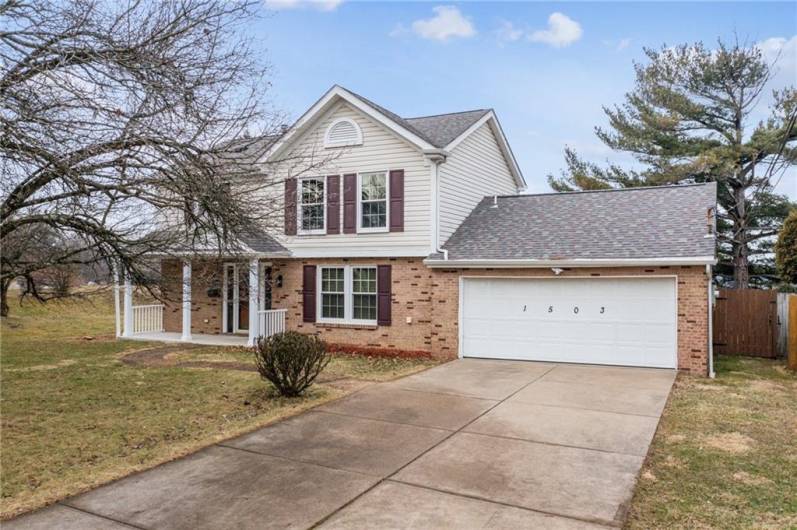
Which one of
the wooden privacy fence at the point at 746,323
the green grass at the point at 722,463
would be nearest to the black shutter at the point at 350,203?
the green grass at the point at 722,463

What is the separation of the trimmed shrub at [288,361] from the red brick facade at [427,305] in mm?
2990

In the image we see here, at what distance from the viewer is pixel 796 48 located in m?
21.1

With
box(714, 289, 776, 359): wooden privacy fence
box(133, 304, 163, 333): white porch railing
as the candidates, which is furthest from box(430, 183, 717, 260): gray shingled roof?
box(133, 304, 163, 333): white porch railing

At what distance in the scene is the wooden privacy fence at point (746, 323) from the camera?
14.2m

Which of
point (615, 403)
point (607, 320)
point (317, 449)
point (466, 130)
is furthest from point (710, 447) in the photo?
point (466, 130)

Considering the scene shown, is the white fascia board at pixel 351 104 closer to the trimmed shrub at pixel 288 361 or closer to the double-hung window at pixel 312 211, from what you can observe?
the double-hung window at pixel 312 211

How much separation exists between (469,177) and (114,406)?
10648 millimetres

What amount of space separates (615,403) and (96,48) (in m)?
8.26

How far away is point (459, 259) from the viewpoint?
13.4 meters

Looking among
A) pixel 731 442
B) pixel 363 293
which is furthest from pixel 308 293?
pixel 731 442

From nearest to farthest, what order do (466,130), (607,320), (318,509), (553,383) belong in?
1. (318,509)
2. (553,383)
3. (607,320)
4. (466,130)

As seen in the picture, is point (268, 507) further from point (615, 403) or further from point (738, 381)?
point (738, 381)

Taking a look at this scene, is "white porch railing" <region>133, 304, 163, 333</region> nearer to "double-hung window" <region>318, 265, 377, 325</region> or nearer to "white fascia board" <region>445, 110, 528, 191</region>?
"double-hung window" <region>318, 265, 377, 325</region>

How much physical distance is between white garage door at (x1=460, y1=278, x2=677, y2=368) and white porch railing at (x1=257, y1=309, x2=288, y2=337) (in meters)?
5.19
